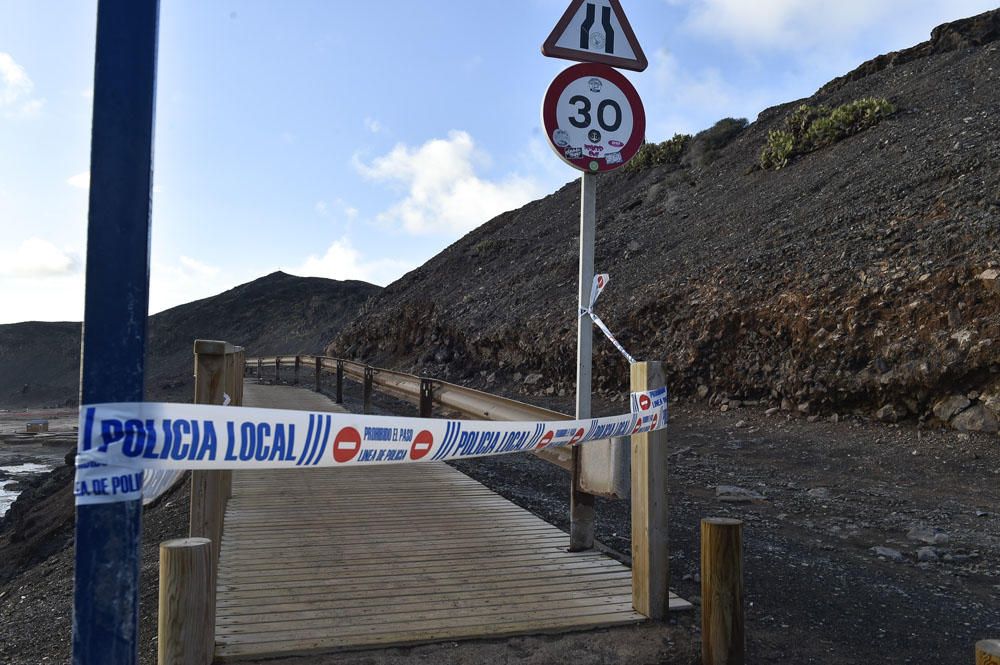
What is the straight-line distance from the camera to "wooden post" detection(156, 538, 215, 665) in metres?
2.81

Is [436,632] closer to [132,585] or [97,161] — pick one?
[132,585]

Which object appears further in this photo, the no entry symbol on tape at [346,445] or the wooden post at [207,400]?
the wooden post at [207,400]

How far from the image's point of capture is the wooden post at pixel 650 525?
382 cm

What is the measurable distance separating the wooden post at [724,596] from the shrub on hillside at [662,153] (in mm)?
25520

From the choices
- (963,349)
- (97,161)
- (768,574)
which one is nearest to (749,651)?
(768,574)

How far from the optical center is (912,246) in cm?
1124

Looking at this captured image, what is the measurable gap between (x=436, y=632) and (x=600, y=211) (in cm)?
2336

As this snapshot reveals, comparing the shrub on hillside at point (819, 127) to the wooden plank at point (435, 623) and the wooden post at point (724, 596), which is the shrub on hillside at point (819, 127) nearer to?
the wooden plank at point (435, 623)

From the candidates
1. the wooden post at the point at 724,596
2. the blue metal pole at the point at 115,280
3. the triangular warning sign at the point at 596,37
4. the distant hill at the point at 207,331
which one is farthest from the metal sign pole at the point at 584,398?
the distant hill at the point at 207,331

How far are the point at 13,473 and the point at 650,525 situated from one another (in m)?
19.9

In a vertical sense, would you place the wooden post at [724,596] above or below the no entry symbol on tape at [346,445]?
below

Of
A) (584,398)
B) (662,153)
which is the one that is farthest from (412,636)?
(662,153)

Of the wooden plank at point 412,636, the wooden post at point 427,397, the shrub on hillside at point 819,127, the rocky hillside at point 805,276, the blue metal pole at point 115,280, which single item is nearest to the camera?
the blue metal pole at point 115,280

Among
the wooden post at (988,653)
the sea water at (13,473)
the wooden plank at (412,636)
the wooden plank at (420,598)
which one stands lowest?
the sea water at (13,473)
